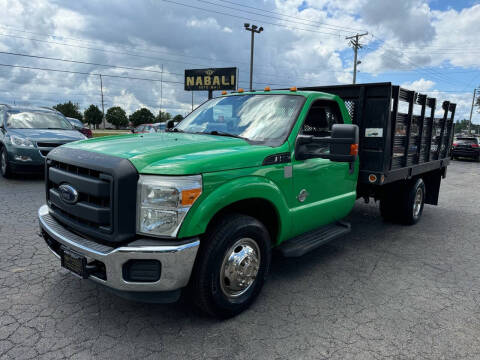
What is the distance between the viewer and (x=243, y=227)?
2811 millimetres

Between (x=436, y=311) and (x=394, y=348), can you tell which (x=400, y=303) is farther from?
(x=394, y=348)

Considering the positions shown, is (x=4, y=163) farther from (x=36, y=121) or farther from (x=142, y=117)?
(x=142, y=117)

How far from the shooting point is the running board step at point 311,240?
11.2ft

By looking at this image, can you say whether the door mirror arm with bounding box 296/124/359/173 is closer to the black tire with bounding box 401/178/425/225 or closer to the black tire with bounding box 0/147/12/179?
the black tire with bounding box 401/178/425/225

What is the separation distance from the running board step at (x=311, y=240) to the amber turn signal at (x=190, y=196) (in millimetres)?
1309

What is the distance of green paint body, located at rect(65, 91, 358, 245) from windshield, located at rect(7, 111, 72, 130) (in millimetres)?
6963


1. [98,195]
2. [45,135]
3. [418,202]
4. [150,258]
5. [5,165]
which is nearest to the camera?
[150,258]

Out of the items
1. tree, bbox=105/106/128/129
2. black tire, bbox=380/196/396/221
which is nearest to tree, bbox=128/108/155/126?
tree, bbox=105/106/128/129

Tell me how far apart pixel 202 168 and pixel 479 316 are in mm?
2749

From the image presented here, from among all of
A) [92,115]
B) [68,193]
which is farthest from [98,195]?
Result: [92,115]

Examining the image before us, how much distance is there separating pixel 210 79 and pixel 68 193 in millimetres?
30759

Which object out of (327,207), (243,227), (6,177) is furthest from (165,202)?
(6,177)

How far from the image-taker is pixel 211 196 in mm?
2531

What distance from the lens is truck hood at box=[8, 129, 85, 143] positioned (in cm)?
816
